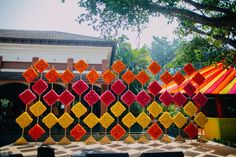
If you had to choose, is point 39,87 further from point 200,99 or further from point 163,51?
point 163,51

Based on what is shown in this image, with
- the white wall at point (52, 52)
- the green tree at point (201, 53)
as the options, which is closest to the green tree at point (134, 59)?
the white wall at point (52, 52)

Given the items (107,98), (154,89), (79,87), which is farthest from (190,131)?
(79,87)

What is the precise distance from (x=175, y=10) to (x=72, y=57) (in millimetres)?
9408

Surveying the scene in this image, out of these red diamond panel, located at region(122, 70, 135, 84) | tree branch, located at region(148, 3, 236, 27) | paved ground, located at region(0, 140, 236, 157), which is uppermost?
tree branch, located at region(148, 3, 236, 27)

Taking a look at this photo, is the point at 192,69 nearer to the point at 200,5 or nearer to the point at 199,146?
the point at 200,5

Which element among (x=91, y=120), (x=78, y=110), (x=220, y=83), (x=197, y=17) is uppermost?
(x=197, y=17)

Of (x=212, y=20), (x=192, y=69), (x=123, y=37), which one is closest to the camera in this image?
(x=212, y=20)

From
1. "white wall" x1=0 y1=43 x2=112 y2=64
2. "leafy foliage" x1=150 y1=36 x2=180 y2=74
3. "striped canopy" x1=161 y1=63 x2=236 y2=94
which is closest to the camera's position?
"striped canopy" x1=161 y1=63 x2=236 y2=94

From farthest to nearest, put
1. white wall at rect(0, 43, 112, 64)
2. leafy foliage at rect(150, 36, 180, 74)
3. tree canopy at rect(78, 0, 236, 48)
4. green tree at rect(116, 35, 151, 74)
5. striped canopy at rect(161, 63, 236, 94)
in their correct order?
leafy foliage at rect(150, 36, 180, 74), green tree at rect(116, 35, 151, 74), white wall at rect(0, 43, 112, 64), striped canopy at rect(161, 63, 236, 94), tree canopy at rect(78, 0, 236, 48)

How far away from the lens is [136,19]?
5328 millimetres

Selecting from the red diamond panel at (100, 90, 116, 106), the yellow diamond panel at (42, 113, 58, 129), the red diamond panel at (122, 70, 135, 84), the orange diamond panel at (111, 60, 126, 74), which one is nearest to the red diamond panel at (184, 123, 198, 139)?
the red diamond panel at (122, 70, 135, 84)

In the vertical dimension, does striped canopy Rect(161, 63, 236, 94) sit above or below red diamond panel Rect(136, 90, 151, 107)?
above

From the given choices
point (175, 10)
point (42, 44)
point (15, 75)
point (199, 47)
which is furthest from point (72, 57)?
point (175, 10)

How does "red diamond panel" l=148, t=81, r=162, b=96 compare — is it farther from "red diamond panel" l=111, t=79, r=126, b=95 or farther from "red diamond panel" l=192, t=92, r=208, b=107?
"red diamond panel" l=192, t=92, r=208, b=107
